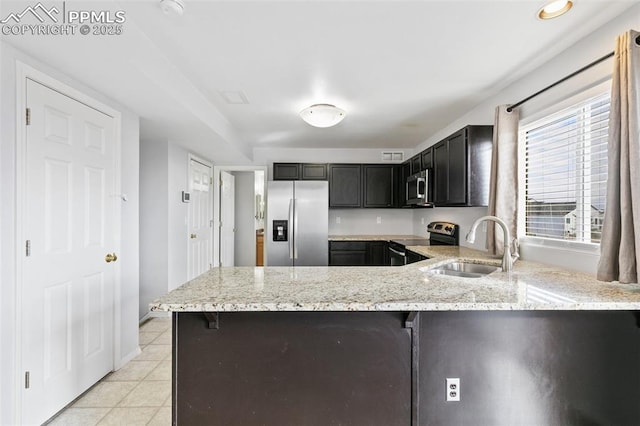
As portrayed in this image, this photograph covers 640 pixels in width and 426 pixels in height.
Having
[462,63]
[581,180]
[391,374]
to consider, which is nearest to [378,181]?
[462,63]

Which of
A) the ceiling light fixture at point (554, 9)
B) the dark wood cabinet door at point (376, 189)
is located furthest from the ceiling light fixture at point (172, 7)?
the dark wood cabinet door at point (376, 189)

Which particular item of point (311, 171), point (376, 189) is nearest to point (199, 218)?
point (311, 171)

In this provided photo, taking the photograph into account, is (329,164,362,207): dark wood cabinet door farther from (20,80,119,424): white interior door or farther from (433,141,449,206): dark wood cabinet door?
(20,80,119,424): white interior door

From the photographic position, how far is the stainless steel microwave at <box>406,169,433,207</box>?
135 inches

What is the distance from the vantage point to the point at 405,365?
141 centimetres

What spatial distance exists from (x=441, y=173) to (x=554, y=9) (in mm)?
1706

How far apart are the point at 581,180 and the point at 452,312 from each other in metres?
1.34

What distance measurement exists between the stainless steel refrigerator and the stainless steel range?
0.95 meters

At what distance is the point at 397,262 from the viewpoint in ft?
12.7

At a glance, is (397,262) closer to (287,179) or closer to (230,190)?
(287,179)

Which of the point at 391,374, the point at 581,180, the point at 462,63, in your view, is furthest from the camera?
the point at 462,63

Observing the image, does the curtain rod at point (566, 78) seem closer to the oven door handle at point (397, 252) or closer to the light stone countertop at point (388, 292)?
the light stone countertop at point (388, 292)

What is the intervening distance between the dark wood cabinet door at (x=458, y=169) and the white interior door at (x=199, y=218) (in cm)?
325

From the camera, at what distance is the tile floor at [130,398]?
188 centimetres
